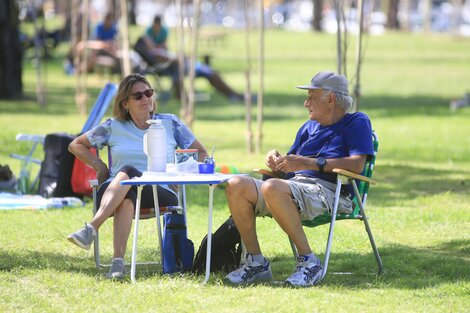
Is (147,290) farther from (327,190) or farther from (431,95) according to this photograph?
(431,95)

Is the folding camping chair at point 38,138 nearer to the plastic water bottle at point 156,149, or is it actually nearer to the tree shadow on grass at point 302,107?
the plastic water bottle at point 156,149

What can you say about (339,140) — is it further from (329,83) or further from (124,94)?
(124,94)

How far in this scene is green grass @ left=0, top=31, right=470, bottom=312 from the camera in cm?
524

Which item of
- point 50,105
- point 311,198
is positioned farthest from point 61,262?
point 50,105

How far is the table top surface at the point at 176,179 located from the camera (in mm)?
5449

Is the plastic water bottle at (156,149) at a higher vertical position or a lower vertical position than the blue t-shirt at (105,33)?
lower

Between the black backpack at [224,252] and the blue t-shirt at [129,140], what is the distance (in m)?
0.60

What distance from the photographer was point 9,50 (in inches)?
687

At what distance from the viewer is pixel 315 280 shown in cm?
559

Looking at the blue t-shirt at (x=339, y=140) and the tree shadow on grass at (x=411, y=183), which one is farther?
the tree shadow on grass at (x=411, y=183)

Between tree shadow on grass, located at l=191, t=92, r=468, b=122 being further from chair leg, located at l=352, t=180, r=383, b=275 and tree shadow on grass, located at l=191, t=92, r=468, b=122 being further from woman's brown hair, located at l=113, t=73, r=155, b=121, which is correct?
chair leg, located at l=352, t=180, r=383, b=275

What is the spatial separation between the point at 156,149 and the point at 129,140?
0.51m

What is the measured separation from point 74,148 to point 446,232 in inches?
105

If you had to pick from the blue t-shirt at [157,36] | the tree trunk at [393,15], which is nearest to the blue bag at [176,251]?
the blue t-shirt at [157,36]
